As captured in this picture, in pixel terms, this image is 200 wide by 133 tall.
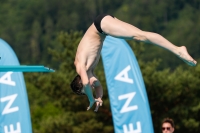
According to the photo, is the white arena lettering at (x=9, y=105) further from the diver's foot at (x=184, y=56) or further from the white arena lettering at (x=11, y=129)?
the diver's foot at (x=184, y=56)

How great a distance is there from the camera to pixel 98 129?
36312 millimetres

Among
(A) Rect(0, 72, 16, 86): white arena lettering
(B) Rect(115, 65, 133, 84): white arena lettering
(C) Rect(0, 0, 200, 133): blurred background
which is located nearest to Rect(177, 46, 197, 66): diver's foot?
(B) Rect(115, 65, 133, 84): white arena lettering

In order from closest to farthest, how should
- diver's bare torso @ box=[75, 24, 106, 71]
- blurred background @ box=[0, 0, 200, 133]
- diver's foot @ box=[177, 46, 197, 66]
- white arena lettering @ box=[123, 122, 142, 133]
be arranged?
diver's foot @ box=[177, 46, 197, 66]
diver's bare torso @ box=[75, 24, 106, 71]
white arena lettering @ box=[123, 122, 142, 133]
blurred background @ box=[0, 0, 200, 133]

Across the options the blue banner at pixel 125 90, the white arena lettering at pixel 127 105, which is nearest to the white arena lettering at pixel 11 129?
the blue banner at pixel 125 90

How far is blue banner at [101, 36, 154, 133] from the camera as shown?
18.5 metres

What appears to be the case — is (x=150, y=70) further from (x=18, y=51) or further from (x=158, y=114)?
(x=18, y=51)

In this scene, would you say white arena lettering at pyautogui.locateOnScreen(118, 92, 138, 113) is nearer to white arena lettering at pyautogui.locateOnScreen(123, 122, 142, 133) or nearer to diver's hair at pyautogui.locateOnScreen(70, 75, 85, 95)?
white arena lettering at pyautogui.locateOnScreen(123, 122, 142, 133)

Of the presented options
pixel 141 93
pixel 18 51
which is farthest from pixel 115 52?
pixel 18 51

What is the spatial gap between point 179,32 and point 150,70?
94.7m

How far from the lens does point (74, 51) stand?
3822 cm

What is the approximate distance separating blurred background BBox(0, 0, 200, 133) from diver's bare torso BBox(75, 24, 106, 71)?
2276cm

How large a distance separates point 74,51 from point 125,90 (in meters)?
19.6

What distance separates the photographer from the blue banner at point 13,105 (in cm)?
1802

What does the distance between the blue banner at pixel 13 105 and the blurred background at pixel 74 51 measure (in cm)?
1637
